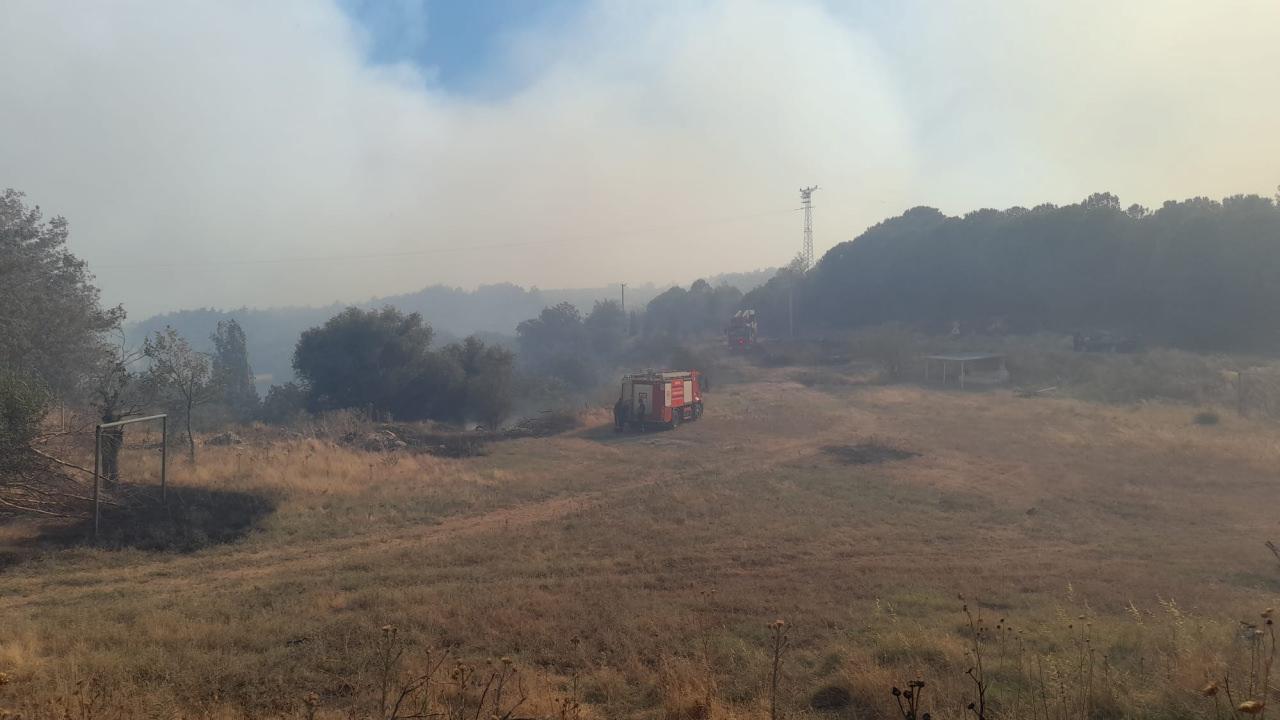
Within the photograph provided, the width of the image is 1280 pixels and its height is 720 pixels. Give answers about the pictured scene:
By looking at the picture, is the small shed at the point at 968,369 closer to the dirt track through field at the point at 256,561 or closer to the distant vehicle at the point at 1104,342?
the distant vehicle at the point at 1104,342

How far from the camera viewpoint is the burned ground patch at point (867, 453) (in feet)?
77.2

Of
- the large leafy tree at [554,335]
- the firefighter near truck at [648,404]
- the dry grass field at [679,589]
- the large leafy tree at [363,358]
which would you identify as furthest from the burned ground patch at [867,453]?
the large leafy tree at [554,335]

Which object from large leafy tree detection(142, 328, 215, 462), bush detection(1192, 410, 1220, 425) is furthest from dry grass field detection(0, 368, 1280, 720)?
bush detection(1192, 410, 1220, 425)

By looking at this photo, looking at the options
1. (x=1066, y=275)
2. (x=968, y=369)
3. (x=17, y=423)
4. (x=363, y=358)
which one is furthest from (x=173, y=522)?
(x=1066, y=275)

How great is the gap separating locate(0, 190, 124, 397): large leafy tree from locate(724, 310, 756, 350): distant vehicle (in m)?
50.2

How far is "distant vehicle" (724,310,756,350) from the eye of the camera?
223 ft

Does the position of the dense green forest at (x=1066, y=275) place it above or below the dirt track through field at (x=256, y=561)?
above

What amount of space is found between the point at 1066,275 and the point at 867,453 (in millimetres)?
53143

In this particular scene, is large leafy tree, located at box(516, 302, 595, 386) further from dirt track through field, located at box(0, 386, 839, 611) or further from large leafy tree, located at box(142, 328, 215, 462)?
dirt track through field, located at box(0, 386, 839, 611)

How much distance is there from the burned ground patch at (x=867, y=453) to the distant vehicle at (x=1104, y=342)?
1448 inches

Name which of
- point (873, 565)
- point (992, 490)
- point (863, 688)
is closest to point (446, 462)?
point (873, 565)

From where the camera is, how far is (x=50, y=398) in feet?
44.4

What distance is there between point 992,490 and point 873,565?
30.0ft

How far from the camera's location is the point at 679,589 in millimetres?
10438
